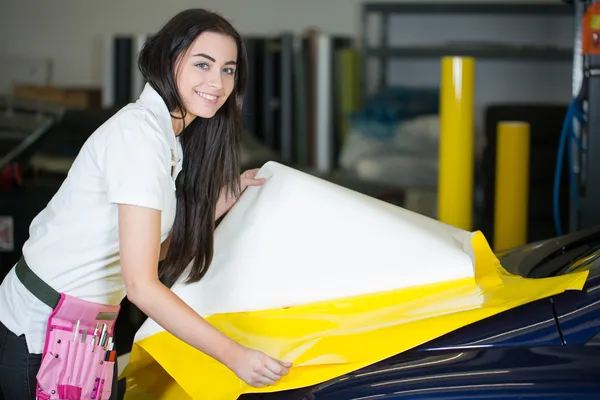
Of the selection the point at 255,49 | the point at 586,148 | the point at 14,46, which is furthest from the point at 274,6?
the point at 586,148

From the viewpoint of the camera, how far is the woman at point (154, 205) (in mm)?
1711

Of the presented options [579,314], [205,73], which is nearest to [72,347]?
[205,73]

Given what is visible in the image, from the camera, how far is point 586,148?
327 centimetres

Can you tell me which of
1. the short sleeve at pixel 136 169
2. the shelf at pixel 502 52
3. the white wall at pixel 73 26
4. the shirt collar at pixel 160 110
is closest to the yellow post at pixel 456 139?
the shirt collar at pixel 160 110

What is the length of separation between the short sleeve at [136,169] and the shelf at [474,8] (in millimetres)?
5396

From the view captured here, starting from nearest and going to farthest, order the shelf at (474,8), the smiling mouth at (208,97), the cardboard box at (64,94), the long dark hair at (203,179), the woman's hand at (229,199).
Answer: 1. the smiling mouth at (208,97)
2. the long dark hair at (203,179)
3. the woman's hand at (229,199)
4. the shelf at (474,8)
5. the cardboard box at (64,94)

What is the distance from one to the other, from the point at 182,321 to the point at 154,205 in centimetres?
24

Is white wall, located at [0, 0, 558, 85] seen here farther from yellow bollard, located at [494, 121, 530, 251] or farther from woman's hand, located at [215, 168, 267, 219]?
woman's hand, located at [215, 168, 267, 219]

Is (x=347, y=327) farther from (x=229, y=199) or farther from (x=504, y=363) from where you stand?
(x=229, y=199)

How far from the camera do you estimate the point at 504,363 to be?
1753 mm

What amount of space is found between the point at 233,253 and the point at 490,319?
620 mm

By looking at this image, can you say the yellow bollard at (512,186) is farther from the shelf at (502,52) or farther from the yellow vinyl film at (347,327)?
the shelf at (502,52)

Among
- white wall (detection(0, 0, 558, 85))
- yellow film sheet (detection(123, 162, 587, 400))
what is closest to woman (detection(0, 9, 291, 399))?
yellow film sheet (detection(123, 162, 587, 400))

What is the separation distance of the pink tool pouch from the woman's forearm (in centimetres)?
24
